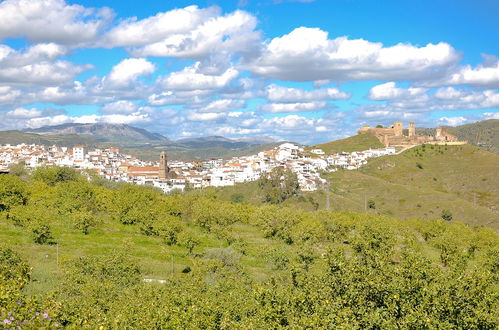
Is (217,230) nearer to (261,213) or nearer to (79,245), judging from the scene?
(261,213)

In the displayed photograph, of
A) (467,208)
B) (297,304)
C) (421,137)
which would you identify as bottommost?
(467,208)

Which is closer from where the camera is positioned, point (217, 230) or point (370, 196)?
point (217, 230)

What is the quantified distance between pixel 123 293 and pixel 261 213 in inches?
1541

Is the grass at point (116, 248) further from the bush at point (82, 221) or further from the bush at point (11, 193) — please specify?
the bush at point (11, 193)

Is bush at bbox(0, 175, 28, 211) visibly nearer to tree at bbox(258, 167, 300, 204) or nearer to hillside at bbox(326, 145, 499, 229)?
tree at bbox(258, 167, 300, 204)

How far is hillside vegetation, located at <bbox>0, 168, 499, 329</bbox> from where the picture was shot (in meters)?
17.4

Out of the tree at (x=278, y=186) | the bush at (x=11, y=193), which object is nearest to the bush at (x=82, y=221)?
the bush at (x=11, y=193)

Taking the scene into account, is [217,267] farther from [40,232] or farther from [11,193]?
[11,193]

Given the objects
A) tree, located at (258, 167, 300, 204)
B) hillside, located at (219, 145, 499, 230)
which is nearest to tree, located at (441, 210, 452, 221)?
hillside, located at (219, 145, 499, 230)

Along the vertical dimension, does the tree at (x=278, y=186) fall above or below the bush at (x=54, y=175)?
below

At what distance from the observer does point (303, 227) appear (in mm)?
57938

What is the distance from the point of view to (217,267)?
4056 centimetres

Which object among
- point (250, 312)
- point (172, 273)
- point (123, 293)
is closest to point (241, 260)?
point (172, 273)

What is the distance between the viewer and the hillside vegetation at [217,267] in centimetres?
1739
